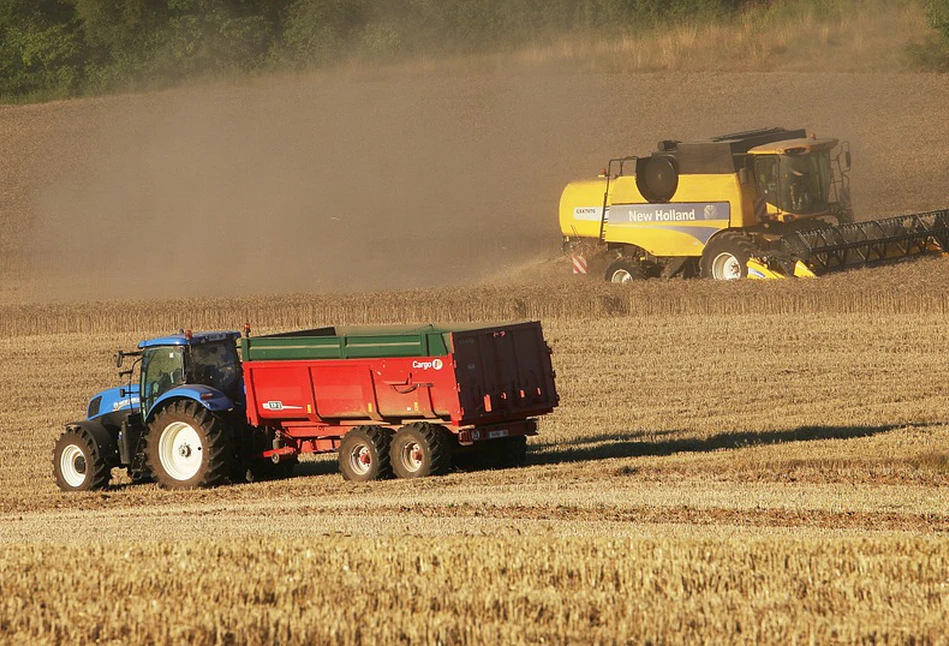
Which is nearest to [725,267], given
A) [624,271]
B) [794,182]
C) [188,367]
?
[794,182]

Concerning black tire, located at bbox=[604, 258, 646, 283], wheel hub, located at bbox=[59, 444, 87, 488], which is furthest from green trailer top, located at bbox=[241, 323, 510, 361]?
black tire, located at bbox=[604, 258, 646, 283]

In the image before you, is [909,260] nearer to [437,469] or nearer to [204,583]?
[437,469]

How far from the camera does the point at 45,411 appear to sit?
2156 cm

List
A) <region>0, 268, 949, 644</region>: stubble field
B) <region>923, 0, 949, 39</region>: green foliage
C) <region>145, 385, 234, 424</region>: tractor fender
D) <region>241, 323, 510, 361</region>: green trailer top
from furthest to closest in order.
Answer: <region>923, 0, 949, 39</region>: green foliage → <region>145, 385, 234, 424</region>: tractor fender → <region>241, 323, 510, 361</region>: green trailer top → <region>0, 268, 949, 644</region>: stubble field

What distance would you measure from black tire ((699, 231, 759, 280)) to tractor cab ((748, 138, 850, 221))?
794 millimetres

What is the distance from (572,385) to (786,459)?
672 cm

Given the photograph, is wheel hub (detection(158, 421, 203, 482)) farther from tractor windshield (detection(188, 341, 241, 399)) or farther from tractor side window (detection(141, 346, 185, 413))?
tractor windshield (detection(188, 341, 241, 399))

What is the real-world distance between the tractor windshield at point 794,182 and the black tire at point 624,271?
2.78 meters

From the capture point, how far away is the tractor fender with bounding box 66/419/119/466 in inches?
642

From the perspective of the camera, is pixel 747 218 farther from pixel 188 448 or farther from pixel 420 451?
pixel 188 448

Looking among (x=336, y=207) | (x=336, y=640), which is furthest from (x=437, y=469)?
(x=336, y=207)

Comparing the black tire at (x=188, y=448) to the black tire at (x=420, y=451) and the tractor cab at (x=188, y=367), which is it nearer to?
the tractor cab at (x=188, y=367)

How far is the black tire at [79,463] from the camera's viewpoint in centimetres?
1620

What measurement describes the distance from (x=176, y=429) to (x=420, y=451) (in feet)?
8.22
